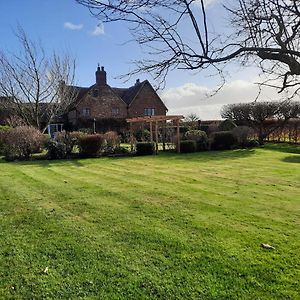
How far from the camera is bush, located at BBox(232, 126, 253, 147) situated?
21797mm

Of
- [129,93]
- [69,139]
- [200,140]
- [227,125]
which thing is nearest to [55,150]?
[69,139]

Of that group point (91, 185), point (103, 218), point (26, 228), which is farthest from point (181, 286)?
point (91, 185)

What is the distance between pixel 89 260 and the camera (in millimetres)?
3740

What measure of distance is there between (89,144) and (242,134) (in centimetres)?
1042

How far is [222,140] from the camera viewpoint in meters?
21.5

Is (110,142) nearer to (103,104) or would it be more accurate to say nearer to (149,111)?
(103,104)

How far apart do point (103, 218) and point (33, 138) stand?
12.8m

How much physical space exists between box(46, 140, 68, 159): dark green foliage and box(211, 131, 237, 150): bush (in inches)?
380

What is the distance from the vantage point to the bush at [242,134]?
21797 millimetres

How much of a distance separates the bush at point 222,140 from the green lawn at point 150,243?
13888 mm

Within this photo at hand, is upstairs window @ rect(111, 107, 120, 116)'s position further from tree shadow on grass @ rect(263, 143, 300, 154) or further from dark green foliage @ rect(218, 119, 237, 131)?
tree shadow on grass @ rect(263, 143, 300, 154)

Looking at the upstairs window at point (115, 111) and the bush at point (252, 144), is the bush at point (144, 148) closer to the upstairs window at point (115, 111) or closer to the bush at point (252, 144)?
the bush at point (252, 144)

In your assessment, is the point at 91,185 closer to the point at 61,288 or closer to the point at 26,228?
the point at 26,228

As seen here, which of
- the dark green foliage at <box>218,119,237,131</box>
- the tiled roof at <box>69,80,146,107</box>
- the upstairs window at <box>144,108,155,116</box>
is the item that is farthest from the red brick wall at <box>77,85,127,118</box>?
the dark green foliage at <box>218,119,237,131</box>
